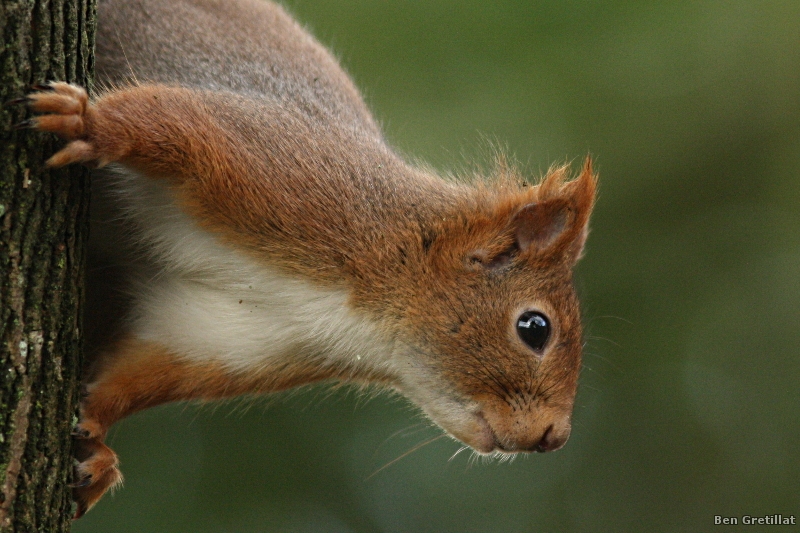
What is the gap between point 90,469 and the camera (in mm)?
2926

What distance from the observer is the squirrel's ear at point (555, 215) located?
3613 mm

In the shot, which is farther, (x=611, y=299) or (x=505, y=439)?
(x=611, y=299)

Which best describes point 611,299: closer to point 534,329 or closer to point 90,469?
point 534,329

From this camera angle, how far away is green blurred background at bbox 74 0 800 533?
6.25 metres

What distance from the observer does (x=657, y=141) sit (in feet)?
21.2

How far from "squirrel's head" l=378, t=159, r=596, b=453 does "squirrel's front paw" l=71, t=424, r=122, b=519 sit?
1105 millimetres

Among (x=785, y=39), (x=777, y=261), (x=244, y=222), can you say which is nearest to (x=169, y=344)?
(x=244, y=222)

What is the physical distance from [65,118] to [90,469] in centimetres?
115

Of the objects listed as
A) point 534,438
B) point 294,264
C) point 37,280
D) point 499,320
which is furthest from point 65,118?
point 534,438

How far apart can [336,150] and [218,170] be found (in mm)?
509

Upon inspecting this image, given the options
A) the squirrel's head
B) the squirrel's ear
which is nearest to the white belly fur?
the squirrel's head

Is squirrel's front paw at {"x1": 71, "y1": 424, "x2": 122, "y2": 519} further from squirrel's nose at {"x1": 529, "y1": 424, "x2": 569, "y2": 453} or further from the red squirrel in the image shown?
squirrel's nose at {"x1": 529, "y1": 424, "x2": 569, "y2": 453}

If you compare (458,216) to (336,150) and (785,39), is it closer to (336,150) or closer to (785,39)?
(336,150)

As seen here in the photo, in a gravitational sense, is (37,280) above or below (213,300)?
below
